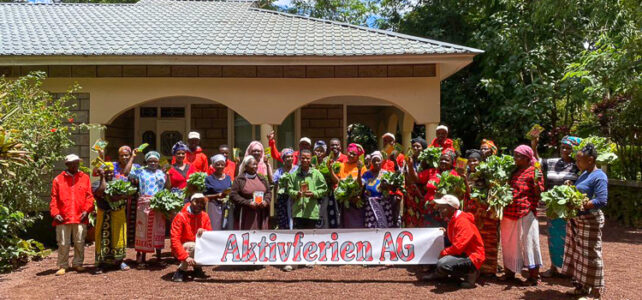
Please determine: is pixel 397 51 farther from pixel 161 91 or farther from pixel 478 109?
pixel 478 109

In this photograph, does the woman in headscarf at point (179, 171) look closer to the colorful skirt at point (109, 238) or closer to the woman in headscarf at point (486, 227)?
the colorful skirt at point (109, 238)

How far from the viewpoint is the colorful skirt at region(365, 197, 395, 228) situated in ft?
23.6

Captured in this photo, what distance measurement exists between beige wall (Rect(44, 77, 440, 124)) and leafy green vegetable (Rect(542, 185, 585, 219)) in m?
4.98

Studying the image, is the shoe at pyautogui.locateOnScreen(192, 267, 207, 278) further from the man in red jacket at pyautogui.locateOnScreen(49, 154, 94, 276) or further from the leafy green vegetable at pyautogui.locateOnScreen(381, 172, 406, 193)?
the leafy green vegetable at pyautogui.locateOnScreen(381, 172, 406, 193)

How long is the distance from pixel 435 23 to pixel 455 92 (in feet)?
8.60

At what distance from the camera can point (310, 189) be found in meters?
7.13

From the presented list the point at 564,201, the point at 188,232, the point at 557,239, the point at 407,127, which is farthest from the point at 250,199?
the point at 407,127

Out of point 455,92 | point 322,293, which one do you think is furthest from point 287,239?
point 455,92

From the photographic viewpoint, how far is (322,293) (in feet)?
19.5

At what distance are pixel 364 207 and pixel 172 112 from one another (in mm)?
7682

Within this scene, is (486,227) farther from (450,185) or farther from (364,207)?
(364,207)

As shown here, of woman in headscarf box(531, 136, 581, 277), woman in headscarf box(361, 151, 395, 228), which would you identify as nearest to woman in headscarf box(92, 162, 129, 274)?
woman in headscarf box(361, 151, 395, 228)

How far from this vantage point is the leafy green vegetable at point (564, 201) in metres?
5.42

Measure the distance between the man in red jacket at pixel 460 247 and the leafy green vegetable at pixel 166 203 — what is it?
3365mm
